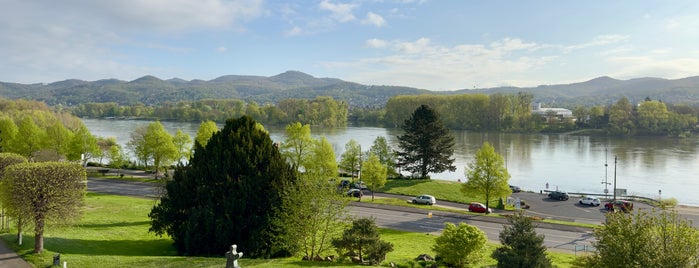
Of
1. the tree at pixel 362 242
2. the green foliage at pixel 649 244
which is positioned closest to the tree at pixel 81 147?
the tree at pixel 362 242

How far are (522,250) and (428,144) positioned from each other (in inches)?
1537

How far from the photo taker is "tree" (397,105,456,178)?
56.8 m

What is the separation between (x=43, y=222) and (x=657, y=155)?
310 ft

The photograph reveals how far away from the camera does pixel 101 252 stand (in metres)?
22.2

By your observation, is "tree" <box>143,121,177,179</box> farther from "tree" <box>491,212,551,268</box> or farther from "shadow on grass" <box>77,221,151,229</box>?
"tree" <box>491,212,551,268</box>

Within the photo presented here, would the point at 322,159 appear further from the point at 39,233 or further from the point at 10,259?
the point at 10,259

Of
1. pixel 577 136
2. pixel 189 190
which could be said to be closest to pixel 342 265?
pixel 189 190

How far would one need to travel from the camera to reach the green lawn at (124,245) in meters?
19.1

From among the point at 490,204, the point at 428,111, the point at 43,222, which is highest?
the point at 428,111

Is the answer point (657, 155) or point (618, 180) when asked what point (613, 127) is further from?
point (618, 180)

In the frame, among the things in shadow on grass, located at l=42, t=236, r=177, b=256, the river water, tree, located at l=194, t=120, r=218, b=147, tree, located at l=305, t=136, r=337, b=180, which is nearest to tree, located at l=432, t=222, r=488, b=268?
shadow on grass, located at l=42, t=236, r=177, b=256

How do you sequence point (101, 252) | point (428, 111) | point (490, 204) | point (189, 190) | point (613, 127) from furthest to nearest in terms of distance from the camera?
point (613, 127) < point (428, 111) < point (490, 204) < point (189, 190) < point (101, 252)

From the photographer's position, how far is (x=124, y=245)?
24531 millimetres

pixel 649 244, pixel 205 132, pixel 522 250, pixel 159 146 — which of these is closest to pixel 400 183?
pixel 205 132
